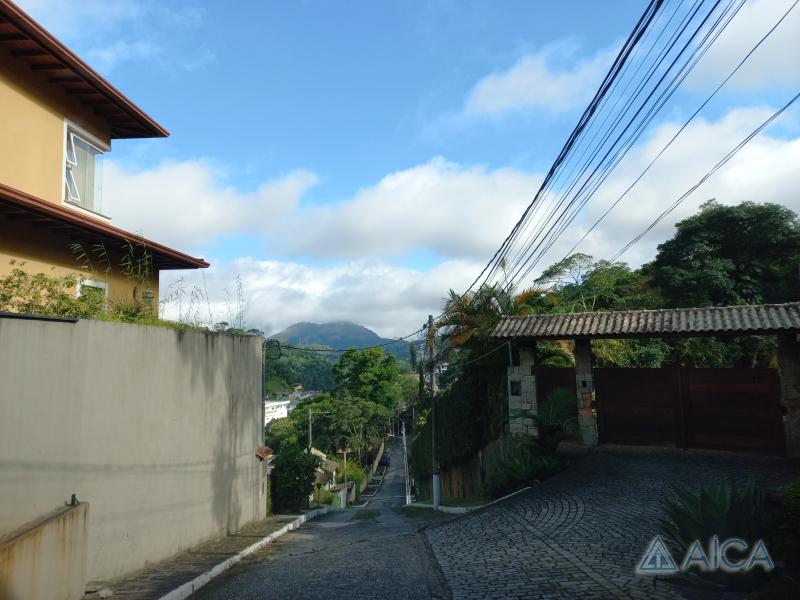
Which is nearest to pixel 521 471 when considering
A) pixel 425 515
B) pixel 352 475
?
pixel 425 515

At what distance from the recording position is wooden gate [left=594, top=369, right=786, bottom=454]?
12953 millimetres

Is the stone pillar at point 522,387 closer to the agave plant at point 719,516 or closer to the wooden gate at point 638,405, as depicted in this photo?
the wooden gate at point 638,405

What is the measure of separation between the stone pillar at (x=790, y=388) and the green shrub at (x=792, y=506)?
9047mm

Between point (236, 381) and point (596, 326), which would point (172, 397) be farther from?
point (596, 326)

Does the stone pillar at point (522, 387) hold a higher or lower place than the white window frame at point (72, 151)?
lower

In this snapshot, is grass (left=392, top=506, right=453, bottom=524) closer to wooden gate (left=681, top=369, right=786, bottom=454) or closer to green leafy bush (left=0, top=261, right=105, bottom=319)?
wooden gate (left=681, top=369, right=786, bottom=454)

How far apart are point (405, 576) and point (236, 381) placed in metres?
7.06

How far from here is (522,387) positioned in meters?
15.9

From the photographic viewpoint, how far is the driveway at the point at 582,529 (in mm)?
5969

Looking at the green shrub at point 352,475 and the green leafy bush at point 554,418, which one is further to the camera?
the green shrub at point 352,475

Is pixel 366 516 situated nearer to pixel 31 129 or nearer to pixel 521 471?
pixel 521 471

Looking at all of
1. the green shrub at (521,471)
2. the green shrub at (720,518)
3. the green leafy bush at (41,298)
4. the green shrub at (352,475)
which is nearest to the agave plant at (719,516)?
the green shrub at (720,518)

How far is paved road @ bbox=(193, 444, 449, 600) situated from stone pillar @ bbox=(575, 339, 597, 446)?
6133 millimetres

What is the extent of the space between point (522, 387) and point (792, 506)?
Result: 10938mm
